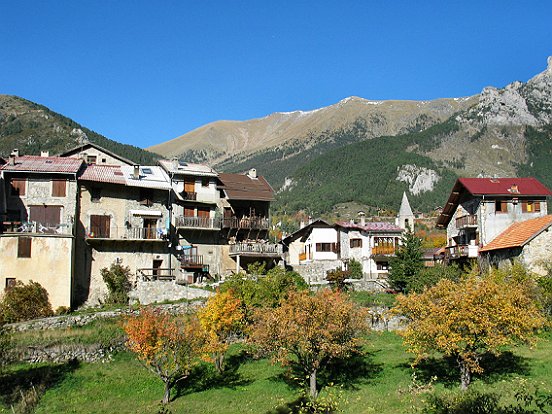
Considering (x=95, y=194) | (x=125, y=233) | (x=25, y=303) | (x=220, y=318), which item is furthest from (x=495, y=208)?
(x=25, y=303)

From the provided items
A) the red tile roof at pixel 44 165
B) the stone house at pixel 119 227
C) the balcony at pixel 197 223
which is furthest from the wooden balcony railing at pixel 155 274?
the red tile roof at pixel 44 165

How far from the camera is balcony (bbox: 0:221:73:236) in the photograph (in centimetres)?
4491

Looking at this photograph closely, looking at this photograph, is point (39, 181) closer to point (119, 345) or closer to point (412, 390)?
point (119, 345)

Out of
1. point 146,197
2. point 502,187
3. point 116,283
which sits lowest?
point 116,283

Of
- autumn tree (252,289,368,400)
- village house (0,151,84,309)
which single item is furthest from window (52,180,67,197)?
autumn tree (252,289,368,400)

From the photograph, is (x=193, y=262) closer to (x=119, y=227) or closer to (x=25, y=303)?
(x=119, y=227)

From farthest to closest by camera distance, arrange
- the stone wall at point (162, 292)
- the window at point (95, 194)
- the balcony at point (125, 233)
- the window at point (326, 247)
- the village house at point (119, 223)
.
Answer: the window at point (326, 247) < the window at point (95, 194) < the balcony at point (125, 233) < the stone wall at point (162, 292) < the village house at point (119, 223)

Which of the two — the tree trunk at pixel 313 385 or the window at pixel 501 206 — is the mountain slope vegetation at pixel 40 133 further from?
the tree trunk at pixel 313 385

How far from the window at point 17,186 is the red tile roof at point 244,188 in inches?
711

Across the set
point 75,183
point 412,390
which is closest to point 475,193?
point 412,390

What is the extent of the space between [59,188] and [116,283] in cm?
895

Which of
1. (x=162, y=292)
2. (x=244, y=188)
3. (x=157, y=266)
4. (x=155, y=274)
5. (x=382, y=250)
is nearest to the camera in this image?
(x=162, y=292)

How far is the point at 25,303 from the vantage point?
42094mm

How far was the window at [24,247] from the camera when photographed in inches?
1736
